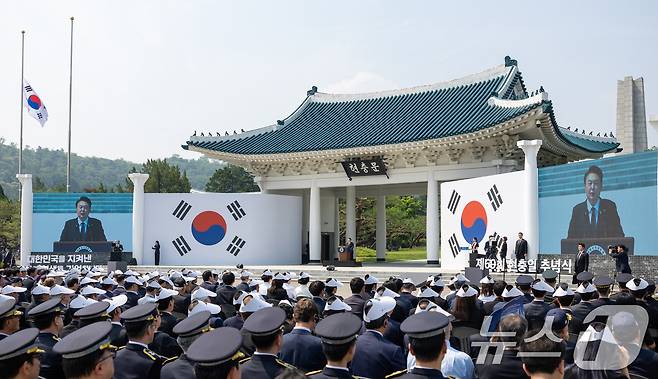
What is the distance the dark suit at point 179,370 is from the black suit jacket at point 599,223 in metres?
15.3

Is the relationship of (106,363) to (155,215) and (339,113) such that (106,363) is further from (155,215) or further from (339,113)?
(339,113)

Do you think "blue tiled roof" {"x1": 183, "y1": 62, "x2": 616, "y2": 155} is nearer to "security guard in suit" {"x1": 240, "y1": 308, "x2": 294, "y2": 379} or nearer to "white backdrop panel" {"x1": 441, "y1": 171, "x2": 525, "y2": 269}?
"white backdrop panel" {"x1": 441, "y1": 171, "x2": 525, "y2": 269}

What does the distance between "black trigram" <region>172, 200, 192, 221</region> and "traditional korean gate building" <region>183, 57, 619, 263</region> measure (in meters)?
2.50

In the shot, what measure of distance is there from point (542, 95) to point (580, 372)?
60.9ft

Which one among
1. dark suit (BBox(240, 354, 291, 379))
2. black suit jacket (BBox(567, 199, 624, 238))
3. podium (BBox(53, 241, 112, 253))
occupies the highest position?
black suit jacket (BBox(567, 199, 624, 238))

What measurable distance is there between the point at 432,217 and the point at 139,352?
22.1m

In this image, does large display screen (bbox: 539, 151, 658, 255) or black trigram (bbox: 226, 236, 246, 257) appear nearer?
large display screen (bbox: 539, 151, 658, 255)

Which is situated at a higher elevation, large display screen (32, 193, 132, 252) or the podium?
large display screen (32, 193, 132, 252)

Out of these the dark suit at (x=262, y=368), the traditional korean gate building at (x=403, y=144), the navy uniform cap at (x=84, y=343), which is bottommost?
the dark suit at (x=262, y=368)

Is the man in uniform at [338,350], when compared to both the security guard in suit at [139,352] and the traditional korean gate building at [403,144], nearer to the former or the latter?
the security guard in suit at [139,352]

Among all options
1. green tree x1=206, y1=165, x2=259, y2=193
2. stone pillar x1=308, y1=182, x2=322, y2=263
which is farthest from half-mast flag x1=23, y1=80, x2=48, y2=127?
green tree x1=206, y1=165, x2=259, y2=193

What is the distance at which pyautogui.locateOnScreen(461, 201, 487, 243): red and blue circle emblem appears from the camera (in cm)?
2305

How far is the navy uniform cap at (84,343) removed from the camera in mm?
3621

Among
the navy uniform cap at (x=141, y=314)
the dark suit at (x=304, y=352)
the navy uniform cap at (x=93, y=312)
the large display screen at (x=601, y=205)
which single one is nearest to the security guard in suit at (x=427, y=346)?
the dark suit at (x=304, y=352)
